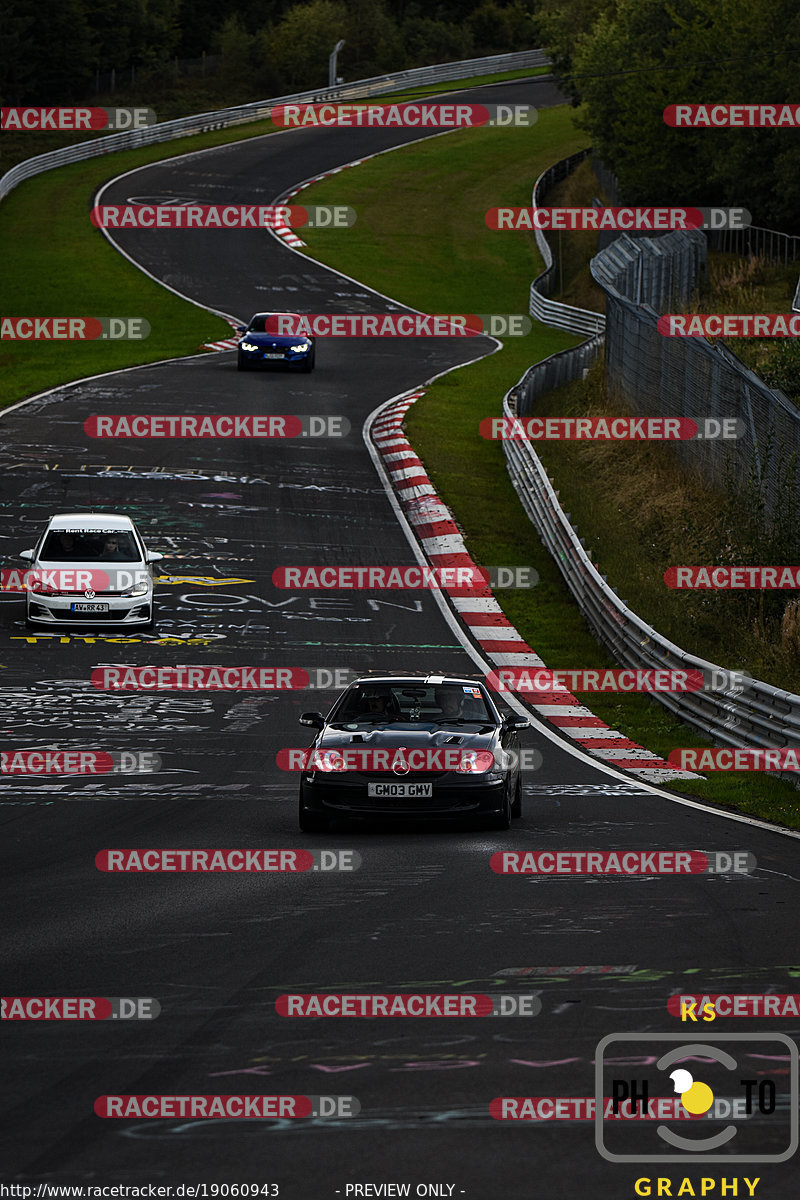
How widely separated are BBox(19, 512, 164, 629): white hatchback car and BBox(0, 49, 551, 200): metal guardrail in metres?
53.1

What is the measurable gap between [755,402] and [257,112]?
242ft

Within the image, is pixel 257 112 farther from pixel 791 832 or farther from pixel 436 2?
pixel 791 832

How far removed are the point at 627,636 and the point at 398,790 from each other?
29.3 feet

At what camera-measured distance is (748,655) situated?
769 inches

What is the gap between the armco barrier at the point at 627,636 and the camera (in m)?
15.8

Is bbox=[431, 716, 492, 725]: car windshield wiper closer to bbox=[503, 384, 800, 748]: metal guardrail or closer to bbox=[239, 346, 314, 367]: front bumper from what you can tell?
bbox=[503, 384, 800, 748]: metal guardrail

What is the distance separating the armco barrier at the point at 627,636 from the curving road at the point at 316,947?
5.55 feet

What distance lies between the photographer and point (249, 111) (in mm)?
90562

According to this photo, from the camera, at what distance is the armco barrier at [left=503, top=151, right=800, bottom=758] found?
15.8 m

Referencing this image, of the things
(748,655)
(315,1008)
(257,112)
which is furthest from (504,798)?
(257,112)
